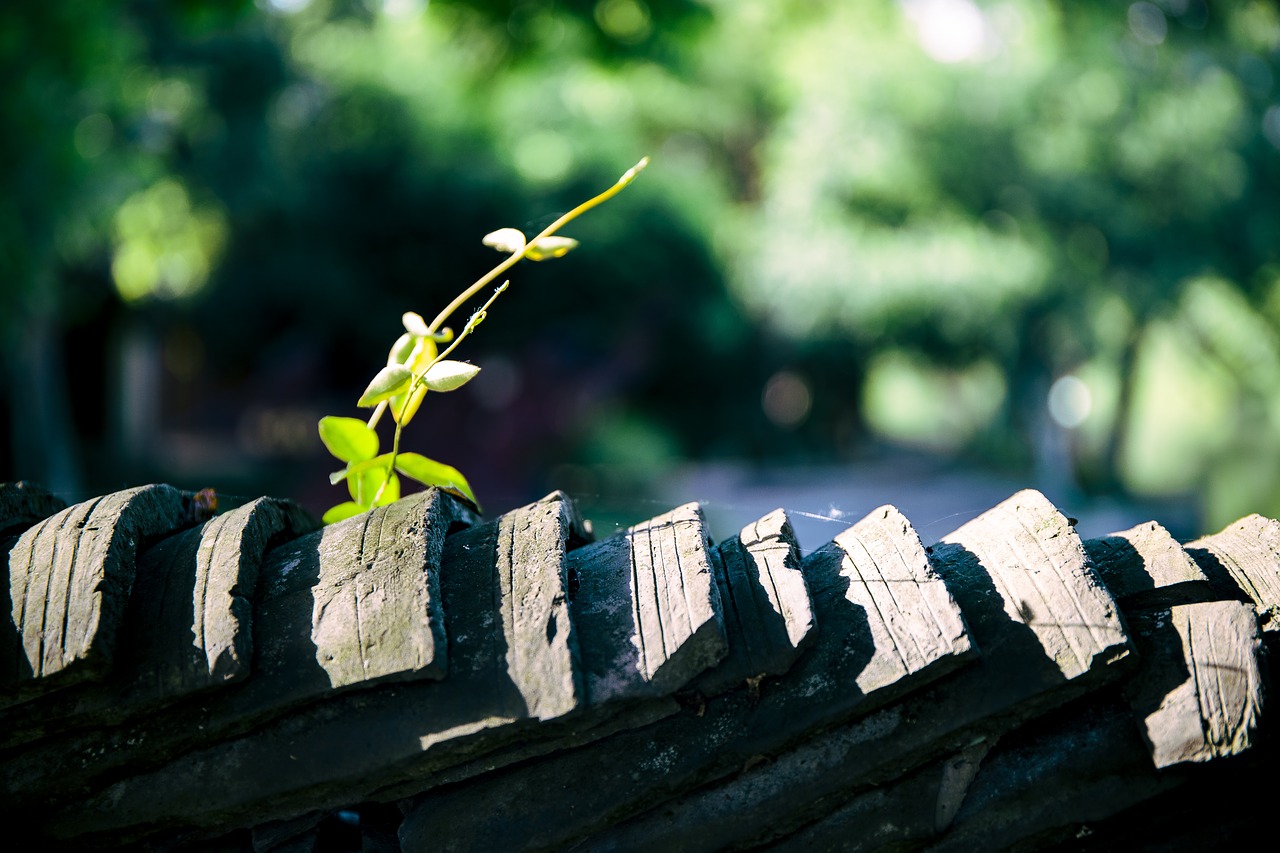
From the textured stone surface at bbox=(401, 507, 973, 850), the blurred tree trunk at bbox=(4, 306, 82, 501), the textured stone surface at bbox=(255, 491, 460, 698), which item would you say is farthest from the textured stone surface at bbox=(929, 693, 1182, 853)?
the blurred tree trunk at bbox=(4, 306, 82, 501)

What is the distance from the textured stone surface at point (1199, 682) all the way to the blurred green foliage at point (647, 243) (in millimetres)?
8424

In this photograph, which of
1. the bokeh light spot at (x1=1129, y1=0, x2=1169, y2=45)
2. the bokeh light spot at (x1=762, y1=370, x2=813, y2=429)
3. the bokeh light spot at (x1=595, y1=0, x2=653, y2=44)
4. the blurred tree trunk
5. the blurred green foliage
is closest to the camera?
the bokeh light spot at (x1=595, y1=0, x2=653, y2=44)

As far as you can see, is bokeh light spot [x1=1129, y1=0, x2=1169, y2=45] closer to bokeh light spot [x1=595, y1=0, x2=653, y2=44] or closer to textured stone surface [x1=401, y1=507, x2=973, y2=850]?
bokeh light spot [x1=595, y1=0, x2=653, y2=44]

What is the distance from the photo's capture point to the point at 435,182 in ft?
36.7

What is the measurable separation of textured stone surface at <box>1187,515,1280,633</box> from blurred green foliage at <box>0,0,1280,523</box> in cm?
825

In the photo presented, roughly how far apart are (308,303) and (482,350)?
2.09 meters

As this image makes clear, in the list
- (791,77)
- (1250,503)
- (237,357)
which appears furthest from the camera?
(791,77)

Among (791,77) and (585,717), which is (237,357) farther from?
(585,717)

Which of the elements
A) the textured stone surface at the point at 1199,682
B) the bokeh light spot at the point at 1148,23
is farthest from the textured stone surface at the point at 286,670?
the bokeh light spot at the point at 1148,23

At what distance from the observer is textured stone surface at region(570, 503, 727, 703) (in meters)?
0.78

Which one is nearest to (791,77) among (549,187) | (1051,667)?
(549,187)

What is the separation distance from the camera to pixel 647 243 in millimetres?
12469

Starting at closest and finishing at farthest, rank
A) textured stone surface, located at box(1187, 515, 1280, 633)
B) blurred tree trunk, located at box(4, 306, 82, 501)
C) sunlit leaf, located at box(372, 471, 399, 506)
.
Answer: textured stone surface, located at box(1187, 515, 1280, 633) < sunlit leaf, located at box(372, 471, 399, 506) < blurred tree trunk, located at box(4, 306, 82, 501)

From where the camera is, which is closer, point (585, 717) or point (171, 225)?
point (585, 717)
